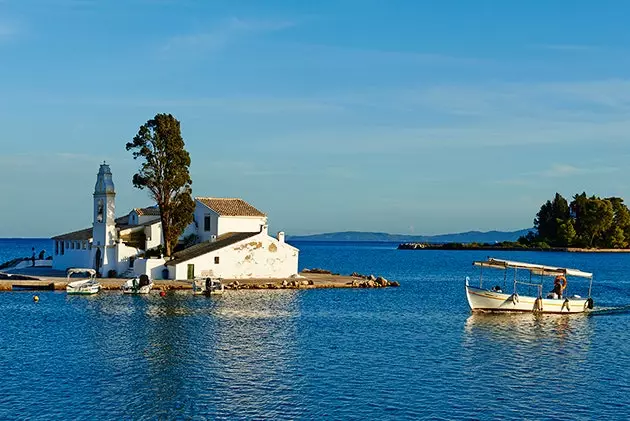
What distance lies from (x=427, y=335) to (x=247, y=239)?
102 feet

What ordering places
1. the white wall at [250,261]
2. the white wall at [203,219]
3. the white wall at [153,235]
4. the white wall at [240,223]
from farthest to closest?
the white wall at [203,219] → the white wall at [240,223] → the white wall at [153,235] → the white wall at [250,261]

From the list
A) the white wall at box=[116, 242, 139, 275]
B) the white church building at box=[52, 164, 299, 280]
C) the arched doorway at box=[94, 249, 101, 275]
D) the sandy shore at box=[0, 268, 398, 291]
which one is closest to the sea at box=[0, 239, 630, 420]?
the sandy shore at box=[0, 268, 398, 291]

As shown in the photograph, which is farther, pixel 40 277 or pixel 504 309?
pixel 40 277

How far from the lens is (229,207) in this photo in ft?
273

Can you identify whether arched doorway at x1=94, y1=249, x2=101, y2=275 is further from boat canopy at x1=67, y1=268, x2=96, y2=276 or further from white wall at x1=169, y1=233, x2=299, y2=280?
white wall at x1=169, y1=233, x2=299, y2=280

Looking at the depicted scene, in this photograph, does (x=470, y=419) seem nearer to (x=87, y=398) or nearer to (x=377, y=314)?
(x=87, y=398)

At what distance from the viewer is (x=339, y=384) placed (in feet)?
105

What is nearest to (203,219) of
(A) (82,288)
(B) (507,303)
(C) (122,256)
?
(C) (122,256)

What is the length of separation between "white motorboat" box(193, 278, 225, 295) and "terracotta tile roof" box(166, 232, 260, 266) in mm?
6003

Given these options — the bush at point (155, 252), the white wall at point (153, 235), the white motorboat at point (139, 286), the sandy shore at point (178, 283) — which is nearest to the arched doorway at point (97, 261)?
the sandy shore at point (178, 283)

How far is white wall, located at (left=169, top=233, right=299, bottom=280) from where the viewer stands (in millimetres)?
73000

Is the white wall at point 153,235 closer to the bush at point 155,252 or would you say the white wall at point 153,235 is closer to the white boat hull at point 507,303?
the bush at point 155,252

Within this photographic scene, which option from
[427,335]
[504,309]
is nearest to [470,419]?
[427,335]

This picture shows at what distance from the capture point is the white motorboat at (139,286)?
6581 centimetres
